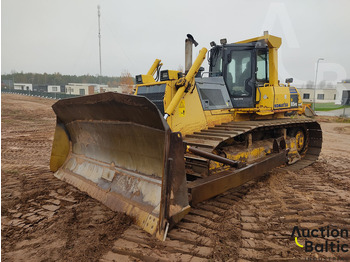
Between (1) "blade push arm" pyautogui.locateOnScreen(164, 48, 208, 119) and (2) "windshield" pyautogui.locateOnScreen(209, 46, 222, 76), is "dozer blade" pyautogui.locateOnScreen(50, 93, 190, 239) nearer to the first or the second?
(1) "blade push arm" pyautogui.locateOnScreen(164, 48, 208, 119)

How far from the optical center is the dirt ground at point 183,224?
2482 millimetres

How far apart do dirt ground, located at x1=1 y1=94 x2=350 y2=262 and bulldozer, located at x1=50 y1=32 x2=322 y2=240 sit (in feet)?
0.73

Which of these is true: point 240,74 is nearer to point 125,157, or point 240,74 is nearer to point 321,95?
point 125,157

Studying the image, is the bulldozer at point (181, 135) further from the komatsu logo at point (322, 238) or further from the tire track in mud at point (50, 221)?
the komatsu logo at point (322, 238)

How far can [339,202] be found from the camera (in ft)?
12.9

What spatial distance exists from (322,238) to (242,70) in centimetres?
349

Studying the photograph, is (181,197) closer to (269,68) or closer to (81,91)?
(269,68)

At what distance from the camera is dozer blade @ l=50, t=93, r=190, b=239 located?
270cm

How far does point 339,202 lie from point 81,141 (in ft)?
14.2

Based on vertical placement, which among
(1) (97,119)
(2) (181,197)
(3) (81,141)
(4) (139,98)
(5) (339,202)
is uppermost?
(4) (139,98)

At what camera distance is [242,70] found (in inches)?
209

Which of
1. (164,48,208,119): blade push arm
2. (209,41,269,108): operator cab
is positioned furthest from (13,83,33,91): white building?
(164,48,208,119): blade push arm

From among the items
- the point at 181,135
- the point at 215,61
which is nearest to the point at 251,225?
the point at 181,135

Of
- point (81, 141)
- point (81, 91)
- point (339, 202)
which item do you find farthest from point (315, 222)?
point (81, 91)
